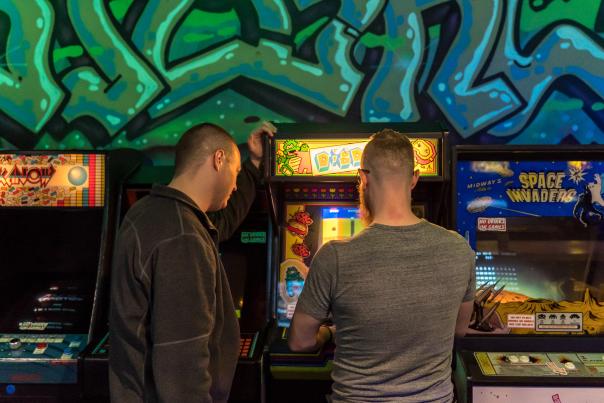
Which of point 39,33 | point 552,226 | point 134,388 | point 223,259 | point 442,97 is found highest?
point 39,33

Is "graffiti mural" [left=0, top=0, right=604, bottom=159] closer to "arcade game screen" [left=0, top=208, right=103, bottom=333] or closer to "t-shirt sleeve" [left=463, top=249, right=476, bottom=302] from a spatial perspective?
"arcade game screen" [left=0, top=208, right=103, bottom=333]

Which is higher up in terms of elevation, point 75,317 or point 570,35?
point 570,35

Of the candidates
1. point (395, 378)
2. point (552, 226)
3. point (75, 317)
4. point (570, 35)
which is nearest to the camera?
point (395, 378)

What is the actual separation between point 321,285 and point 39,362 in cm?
170

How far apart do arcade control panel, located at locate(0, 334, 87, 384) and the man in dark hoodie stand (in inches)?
35.2

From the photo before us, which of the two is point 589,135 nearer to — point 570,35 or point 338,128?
point 570,35

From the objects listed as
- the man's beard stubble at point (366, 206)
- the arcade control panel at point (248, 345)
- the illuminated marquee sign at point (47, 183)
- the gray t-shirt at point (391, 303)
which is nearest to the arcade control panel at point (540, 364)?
the gray t-shirt at point (391, 303)

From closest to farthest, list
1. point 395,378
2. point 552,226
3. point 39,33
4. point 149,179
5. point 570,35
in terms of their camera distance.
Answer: point 395,378 < point 552,226 < point 149,179 < point 570,35 < point 39,33

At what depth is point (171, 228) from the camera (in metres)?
1.79

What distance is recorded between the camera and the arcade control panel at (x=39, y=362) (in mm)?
2572

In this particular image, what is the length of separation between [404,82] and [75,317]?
2.64 meters

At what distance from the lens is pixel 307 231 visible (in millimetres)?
2879

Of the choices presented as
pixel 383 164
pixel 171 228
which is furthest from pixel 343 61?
pixel 171 228

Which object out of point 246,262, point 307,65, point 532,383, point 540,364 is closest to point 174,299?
point 246,262
